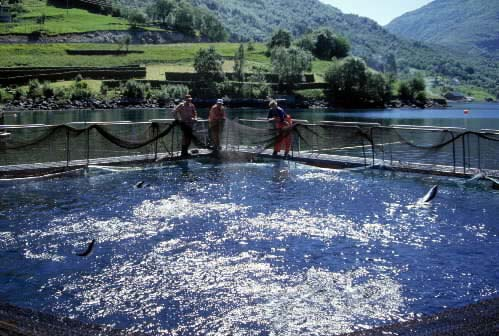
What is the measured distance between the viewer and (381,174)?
2534cm

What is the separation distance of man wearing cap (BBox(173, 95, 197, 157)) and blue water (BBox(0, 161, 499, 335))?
6.17 meters

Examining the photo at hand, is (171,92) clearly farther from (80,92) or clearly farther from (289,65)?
(289,65)

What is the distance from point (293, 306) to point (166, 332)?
2.38 meters

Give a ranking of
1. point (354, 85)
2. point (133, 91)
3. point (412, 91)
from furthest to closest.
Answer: point (412, 91)
point (354, 85)
point (133, 91)

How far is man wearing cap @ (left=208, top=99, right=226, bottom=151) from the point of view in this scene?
2936 cm

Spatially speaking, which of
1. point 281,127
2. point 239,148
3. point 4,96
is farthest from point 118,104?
point 281,127

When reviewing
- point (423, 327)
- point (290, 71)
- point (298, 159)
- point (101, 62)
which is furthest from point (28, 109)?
point (423, 327)

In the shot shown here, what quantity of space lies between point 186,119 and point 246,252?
51.1 ft

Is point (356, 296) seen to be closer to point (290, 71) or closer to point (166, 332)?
point (166, 332)

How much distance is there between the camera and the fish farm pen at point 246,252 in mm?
10492

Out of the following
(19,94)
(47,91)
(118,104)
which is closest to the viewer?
(19,94)

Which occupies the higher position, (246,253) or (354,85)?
(354,85)

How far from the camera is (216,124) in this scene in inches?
1155

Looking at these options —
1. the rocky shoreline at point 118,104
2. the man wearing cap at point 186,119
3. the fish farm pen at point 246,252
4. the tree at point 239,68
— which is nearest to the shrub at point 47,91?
the rocky shoreline at point 118,104
